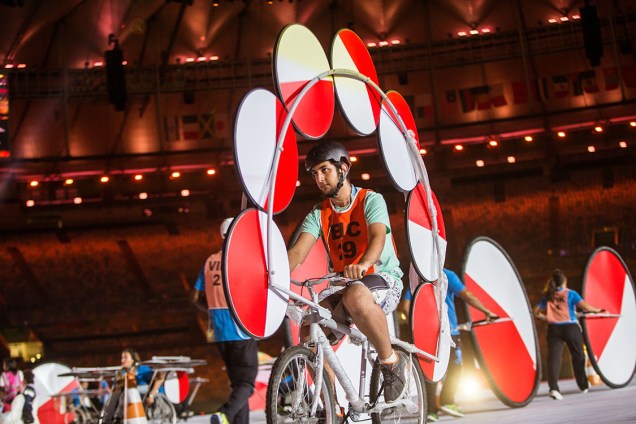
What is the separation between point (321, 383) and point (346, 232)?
1.00 metres

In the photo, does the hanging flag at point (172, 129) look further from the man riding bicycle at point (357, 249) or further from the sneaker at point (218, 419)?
the man riding bicycle at point (357, 249)

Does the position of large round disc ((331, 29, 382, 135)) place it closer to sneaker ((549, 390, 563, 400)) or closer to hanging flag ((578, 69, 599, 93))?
sneaker ((549, 390, 563, 400))

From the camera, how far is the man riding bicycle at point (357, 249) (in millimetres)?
4078

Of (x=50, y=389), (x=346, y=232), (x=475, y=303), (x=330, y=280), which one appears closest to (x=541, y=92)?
(x=50, y=389)

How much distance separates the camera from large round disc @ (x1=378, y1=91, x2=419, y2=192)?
17.3ft

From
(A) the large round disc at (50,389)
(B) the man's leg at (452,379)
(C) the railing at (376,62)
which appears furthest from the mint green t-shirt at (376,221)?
(C) the railing at (376,62)

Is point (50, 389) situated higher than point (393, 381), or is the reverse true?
point (393, 381)

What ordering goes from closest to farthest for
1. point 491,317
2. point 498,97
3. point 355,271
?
point 355,271, point 491,317, point 498,97

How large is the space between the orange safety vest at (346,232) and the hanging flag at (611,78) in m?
19.5

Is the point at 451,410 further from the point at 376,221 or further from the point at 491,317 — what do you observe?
the point at 376,221

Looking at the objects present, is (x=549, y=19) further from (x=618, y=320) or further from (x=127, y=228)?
(x=618, y=320)

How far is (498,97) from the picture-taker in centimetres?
2273

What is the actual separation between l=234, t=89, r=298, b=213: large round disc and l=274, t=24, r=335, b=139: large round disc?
0.14 meters

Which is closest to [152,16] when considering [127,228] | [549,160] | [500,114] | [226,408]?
[127,228]
